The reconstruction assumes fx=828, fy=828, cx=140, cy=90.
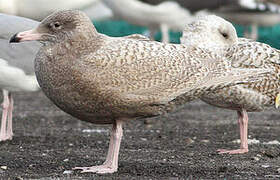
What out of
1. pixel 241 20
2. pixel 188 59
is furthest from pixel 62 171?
pixel 241 20

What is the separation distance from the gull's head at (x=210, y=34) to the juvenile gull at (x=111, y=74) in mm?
1568

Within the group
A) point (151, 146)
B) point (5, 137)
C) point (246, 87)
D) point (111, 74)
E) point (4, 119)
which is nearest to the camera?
point (111, 74)

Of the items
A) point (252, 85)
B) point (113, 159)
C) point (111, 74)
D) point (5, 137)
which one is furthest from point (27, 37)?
point (252, 85)

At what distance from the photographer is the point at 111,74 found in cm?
597

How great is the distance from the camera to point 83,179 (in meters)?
5.97

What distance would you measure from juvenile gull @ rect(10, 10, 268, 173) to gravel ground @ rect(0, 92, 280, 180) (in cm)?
42

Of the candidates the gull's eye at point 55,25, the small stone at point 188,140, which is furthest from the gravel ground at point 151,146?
the gull's eye at point 55,25

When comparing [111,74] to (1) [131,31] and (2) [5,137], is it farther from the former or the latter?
(1) [131,31]

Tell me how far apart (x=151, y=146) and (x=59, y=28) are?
74.1 inches

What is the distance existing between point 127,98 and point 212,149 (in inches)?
68.0

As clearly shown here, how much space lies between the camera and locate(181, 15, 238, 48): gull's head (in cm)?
793

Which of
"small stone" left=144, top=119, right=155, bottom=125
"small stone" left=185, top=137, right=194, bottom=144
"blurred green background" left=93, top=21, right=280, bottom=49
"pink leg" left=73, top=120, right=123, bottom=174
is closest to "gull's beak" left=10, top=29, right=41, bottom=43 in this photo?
"pink leg" left=73, top=120, right=123, bottom=174

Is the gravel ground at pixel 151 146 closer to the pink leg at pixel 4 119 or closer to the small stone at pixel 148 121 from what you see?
the small stone at pixel 148 121

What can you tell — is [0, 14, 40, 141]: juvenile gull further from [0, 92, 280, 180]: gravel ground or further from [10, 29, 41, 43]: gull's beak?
[10, 29, 41, 43]: gull's beak
